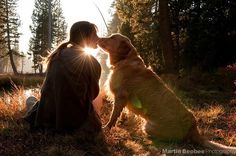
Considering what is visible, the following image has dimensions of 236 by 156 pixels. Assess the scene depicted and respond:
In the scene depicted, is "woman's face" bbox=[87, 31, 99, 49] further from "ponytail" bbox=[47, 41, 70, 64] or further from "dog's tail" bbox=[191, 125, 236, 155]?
"dog's tail" bbox=[191, 125, 236, 155]

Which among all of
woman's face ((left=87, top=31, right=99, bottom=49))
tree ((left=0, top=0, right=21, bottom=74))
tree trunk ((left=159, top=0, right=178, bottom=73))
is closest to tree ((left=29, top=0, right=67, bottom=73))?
tree ((left=0, top=0, right=21, bottom=74))

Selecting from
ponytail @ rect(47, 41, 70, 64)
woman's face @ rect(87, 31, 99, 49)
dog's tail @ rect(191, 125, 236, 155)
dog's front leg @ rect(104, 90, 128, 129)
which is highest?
woman's face @ rect(87, 31, 99, 49)

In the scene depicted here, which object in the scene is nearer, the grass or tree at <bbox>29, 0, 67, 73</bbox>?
the grass

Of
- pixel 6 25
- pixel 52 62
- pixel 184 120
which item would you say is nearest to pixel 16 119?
pixel 52 62

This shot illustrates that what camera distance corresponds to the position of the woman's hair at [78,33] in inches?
221

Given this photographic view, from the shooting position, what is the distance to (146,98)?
6.42 meters

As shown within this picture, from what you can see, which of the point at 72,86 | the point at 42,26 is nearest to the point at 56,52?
the point at 72,86

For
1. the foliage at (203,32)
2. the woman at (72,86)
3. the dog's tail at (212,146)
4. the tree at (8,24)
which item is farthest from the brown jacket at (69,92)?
the tree at (8,24)

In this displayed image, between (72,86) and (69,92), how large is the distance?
10 centimetres

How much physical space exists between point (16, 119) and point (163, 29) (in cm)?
1030

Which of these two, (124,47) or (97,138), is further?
(124,47)

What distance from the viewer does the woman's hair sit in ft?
18.4

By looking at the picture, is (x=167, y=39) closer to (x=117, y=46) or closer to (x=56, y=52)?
(x=117, y=46)

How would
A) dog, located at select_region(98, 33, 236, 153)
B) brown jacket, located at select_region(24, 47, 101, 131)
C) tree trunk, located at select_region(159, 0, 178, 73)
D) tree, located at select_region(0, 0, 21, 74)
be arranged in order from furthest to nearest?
1. tree, located at select_region(0, 0, 21, 74)
2. tree trunk, located at select_region(159, 0, 178, 73)
3. dog, located at select_region(98, 33, 236, 153)
4. brown jacket, located at select_region(24, 47, 101, 131)
